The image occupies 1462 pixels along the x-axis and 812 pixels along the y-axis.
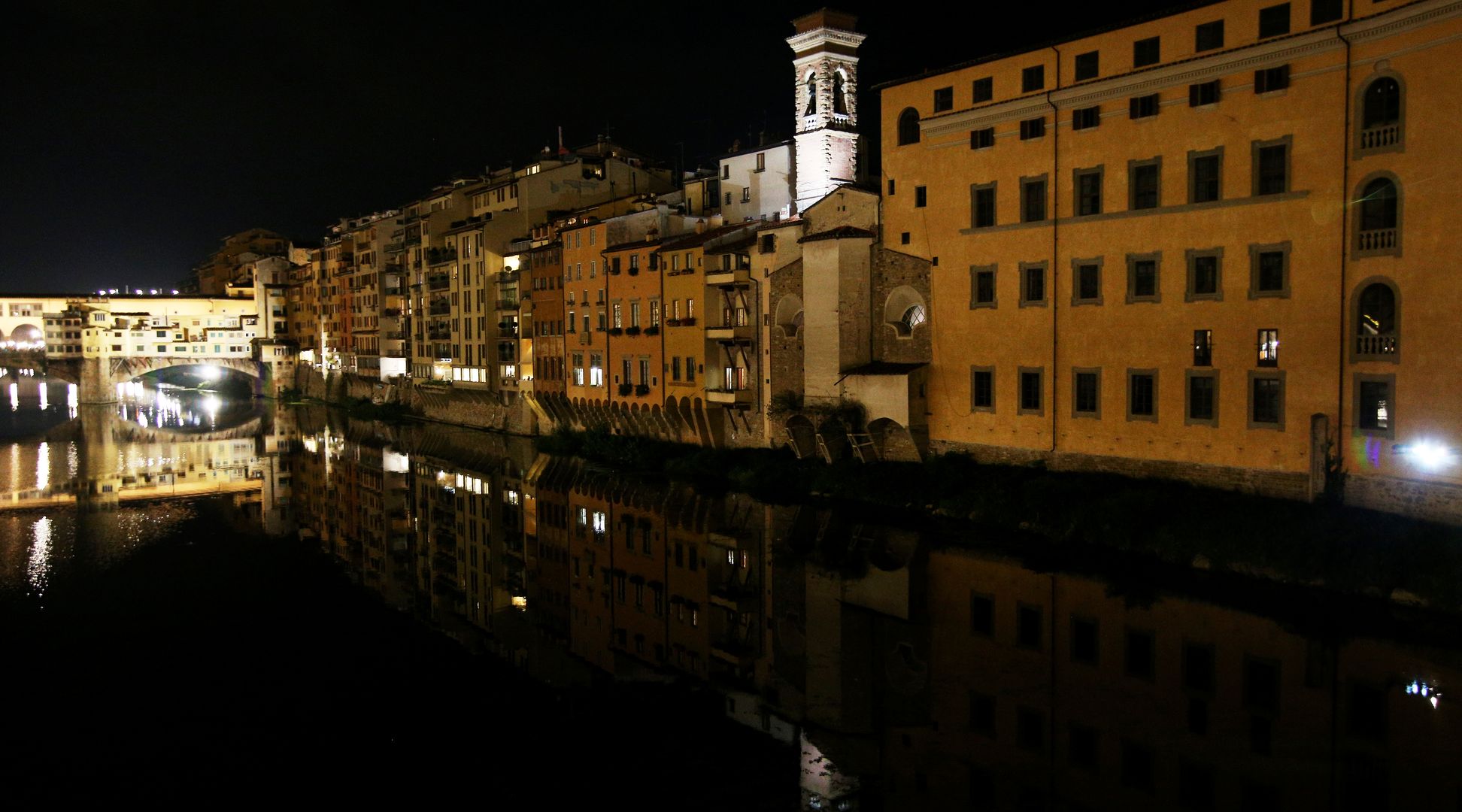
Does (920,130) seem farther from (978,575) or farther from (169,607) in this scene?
(169,607)

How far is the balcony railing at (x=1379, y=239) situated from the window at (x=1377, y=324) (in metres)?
0.69

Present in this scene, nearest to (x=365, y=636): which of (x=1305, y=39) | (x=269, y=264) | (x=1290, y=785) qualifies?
(x=1290, y=785)

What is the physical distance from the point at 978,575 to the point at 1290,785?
31.9ft

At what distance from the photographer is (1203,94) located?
23656 mm

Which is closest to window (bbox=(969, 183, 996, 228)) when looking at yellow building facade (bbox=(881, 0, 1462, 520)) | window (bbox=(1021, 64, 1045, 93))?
yellow building facade (bbox=(881, 0, 1462, 520))

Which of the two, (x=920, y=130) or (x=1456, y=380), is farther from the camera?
(x=920, y=130)

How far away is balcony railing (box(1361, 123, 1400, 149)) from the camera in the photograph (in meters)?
20.2

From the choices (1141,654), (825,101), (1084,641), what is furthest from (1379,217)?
(825,101)

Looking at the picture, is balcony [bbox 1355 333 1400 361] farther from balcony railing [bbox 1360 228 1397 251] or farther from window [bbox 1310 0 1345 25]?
window [bbox 1310 0 1345 25]

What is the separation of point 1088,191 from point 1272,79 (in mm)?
4912

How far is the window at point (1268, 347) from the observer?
73.6 feet

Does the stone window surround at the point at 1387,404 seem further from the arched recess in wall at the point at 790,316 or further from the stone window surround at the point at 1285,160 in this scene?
the arched recess in wall at the point at 790,316

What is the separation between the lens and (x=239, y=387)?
10031cm

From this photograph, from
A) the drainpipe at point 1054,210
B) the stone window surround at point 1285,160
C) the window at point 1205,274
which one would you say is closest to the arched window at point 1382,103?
the stone window surround at point 1285,160
